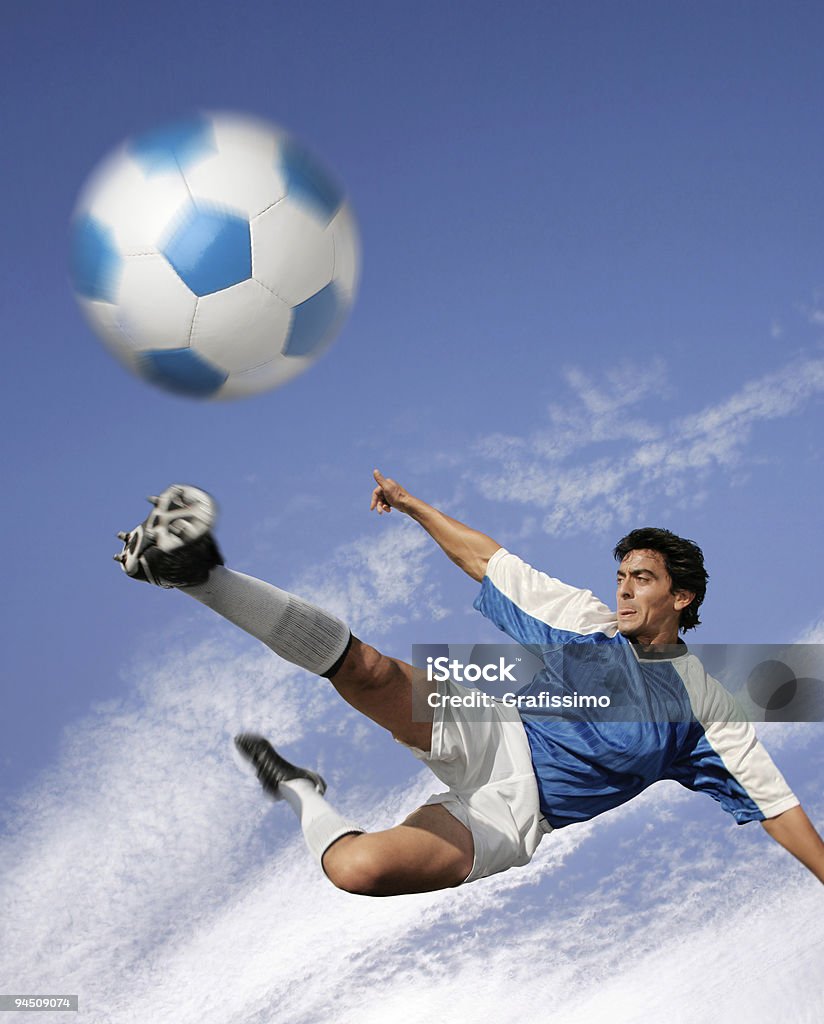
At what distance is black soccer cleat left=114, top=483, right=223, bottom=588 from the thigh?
78 centimetres

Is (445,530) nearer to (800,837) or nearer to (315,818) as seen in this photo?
(315,818)

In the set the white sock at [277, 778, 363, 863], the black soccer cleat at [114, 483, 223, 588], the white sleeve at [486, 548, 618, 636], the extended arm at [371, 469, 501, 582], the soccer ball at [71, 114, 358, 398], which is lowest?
the white sock at [277, 778, 363, 863]

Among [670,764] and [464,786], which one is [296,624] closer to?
[464,786]

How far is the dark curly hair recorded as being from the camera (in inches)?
239

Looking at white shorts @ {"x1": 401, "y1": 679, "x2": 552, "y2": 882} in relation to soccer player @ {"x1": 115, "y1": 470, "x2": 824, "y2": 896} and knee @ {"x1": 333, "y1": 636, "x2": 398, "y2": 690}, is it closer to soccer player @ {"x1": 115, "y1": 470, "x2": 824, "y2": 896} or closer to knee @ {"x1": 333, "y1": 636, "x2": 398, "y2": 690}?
soccer player @ {"x1": 115, "y1": 470, "x2": 824, "y2": 896}

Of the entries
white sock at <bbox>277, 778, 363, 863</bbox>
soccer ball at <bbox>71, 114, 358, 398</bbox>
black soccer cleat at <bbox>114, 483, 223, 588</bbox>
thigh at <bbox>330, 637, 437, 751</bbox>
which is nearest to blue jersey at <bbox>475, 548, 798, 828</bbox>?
thigh at <bbox>330, 637, 437, 751</bbox>

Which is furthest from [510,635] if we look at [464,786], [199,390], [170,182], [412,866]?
[170,182]

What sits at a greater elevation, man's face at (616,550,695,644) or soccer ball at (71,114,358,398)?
soccer ball at (71,114,358,398)

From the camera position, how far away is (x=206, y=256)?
534cm

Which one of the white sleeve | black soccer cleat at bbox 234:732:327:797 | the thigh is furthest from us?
the white sleeve

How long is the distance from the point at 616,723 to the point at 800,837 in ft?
3.90

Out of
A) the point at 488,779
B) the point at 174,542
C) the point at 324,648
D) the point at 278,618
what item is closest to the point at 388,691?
the point at 324,648

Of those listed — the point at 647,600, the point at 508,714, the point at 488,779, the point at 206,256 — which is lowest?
the point at 488,779

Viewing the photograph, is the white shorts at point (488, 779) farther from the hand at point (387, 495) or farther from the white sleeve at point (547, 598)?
the hand at point (387, 495)
